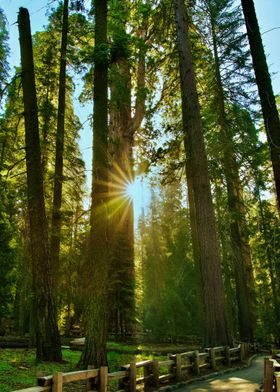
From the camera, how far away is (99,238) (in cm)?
886

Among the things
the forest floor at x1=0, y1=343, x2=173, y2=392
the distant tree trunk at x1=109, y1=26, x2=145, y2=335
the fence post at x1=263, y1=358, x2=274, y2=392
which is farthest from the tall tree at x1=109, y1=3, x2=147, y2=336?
the fence post at x1=263, y1=358, x2=274, y2=392

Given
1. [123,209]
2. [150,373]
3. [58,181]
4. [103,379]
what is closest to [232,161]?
[123,209]

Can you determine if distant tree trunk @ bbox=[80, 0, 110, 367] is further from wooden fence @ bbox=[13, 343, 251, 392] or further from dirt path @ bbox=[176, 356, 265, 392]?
dirt path @ bbox=[176, 356, 265, 392]

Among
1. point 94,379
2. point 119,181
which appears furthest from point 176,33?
point 94,379

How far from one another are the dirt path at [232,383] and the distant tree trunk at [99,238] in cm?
207

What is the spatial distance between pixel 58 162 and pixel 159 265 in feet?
55.1

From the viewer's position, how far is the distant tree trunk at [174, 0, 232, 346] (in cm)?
1159

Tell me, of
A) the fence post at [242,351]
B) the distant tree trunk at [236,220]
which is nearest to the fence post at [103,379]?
the fence post at [242,351]

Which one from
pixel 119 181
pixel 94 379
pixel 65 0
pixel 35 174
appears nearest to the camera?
pixel 94 379

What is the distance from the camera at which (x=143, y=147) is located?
19984 mm

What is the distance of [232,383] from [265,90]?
668 centimetres

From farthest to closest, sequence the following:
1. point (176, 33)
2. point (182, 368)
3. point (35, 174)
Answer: point (176, 33) → point (35, 174) → point (182, 368)

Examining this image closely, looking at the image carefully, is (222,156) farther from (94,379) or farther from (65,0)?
(94,379)

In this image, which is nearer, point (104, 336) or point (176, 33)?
point (104, 336)
